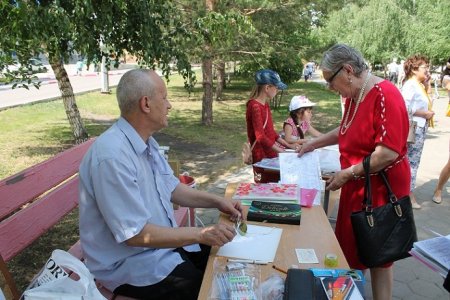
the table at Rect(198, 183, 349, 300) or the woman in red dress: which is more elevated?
the woman in red dress

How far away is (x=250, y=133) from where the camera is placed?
378cm

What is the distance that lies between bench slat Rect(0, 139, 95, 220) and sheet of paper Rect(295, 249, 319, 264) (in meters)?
1.57

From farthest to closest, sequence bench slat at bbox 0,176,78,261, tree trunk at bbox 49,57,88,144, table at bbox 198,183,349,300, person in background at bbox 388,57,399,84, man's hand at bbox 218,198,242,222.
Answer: person in background at bbox 388,57,399,84 → tree trunk at bbox 49,57,88,144 → man's hand at bbox 218,198,242,222 → bench slat at bbox 0,176,78,261 → table at bbox 198,183,349,300

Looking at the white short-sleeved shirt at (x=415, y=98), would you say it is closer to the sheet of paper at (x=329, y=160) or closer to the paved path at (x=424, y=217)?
the paved path at (x=424, y=217)

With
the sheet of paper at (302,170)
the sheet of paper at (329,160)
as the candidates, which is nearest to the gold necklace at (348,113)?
the sheet of paper at (302,170)

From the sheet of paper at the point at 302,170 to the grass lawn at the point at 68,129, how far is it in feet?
7.36

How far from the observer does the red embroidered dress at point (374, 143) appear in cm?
215

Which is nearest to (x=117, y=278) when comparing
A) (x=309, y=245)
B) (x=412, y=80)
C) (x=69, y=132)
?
(x=309, y=245)

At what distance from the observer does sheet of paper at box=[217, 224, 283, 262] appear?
1.78 metres

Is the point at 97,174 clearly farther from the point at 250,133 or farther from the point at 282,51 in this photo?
the point at 282,51

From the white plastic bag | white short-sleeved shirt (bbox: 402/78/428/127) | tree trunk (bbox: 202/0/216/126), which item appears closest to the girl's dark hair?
white short-sleeved shirt (bbox: 402/78/428/127)

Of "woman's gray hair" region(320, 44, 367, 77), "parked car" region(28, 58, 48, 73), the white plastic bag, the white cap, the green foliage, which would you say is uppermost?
the green foliage

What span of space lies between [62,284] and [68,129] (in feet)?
27.9

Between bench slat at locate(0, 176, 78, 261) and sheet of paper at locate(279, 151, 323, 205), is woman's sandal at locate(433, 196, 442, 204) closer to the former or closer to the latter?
sheet of paper at locate(279, 151, 323, 205)
